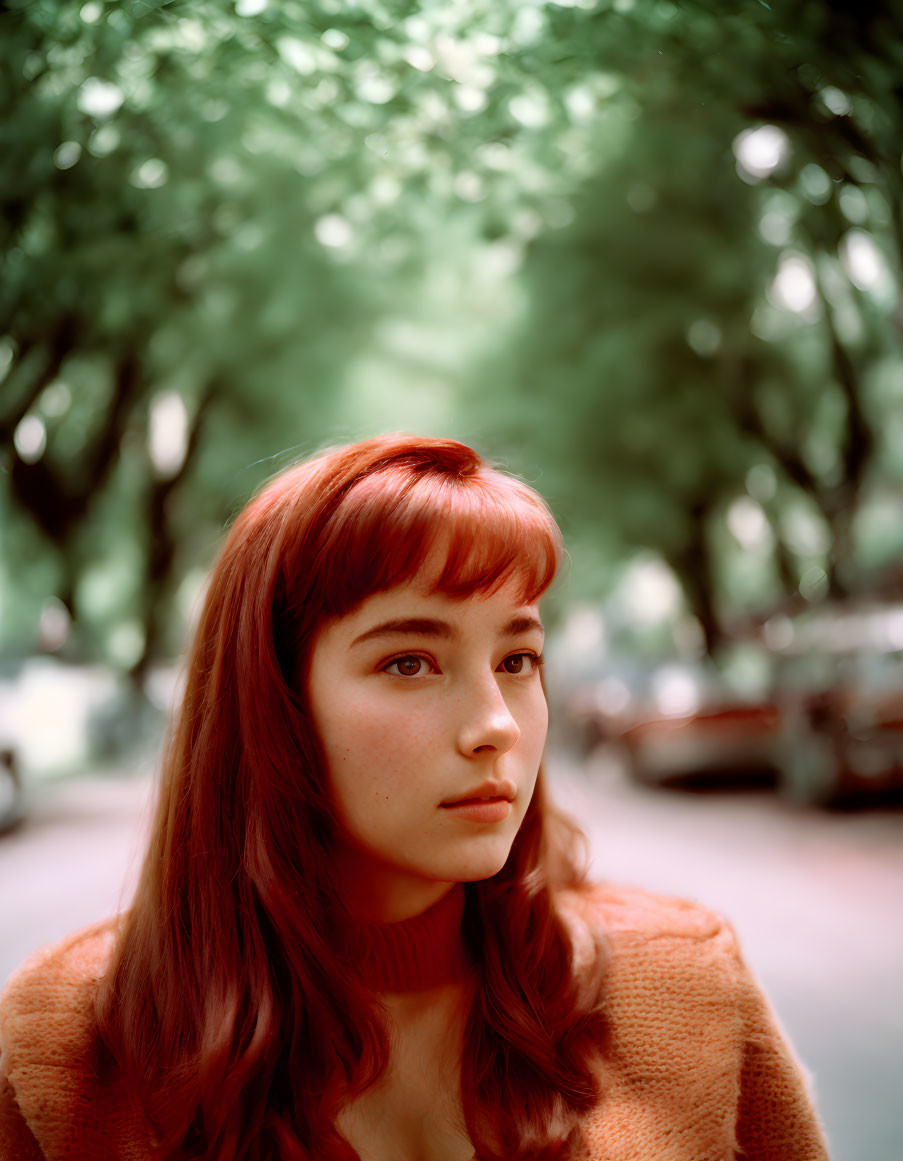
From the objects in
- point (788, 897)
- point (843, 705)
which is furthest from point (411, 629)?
point (843, 705)

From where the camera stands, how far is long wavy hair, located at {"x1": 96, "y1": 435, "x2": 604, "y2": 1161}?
0.92m

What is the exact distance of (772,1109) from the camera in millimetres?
1041

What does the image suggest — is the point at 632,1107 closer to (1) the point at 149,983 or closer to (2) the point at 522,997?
(2) the point at 522,997

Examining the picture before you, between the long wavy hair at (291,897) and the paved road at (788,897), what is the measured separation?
10.2 inches

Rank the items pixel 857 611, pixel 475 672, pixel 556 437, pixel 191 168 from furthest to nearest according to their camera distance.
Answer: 1. pixel 556 437
2. pixel 857 611
3. pixel 191 168
4. pixel 475 672

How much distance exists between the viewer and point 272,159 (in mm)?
2082

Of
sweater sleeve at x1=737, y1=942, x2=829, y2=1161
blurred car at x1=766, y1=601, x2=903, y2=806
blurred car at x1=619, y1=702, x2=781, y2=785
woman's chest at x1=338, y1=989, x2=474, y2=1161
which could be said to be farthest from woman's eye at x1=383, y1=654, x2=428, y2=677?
blurred car at x1=619, y1=702, x2=781, y2=785

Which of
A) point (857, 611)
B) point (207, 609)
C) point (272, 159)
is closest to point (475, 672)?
point (207, 609)

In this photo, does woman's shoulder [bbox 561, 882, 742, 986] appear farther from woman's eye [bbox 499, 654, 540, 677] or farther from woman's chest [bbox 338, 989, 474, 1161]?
woman's eye [bbox 499, 654, 540, 677]

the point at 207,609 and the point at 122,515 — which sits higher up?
the point at 207,609

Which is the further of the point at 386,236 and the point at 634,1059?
the point at 386,236

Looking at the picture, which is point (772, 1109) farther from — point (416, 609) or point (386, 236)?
point (386, 236)

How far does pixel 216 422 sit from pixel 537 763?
9.59 ft

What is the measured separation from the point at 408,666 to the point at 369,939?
34 centimetres
